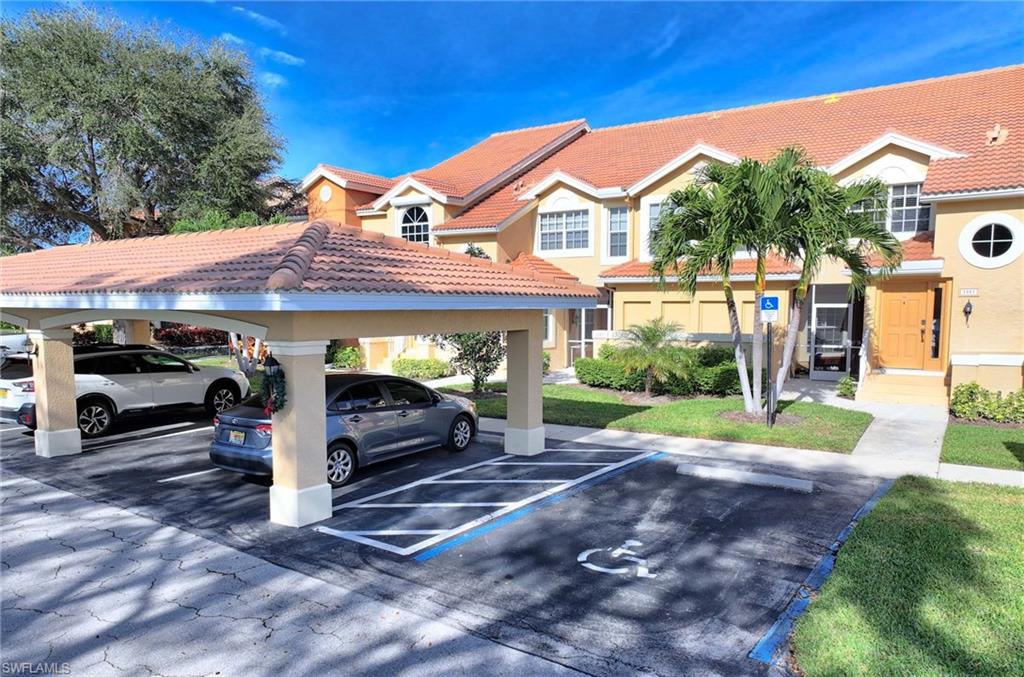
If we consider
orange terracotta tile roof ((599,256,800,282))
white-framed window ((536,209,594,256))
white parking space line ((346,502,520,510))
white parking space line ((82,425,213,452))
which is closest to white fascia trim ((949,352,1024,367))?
orange terracotta tile roof ((599,256,800,282))

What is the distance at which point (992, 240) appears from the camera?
14578 millimetres

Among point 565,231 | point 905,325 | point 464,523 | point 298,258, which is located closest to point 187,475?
point 298,258

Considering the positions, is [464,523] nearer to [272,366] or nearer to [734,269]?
[272,366]

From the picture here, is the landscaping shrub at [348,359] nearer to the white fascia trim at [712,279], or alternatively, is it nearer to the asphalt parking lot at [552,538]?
the white fascia trim at [712,279]

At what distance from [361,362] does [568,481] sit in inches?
629

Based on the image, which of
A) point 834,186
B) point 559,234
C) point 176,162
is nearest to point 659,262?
point 834,186

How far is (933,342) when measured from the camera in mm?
16297

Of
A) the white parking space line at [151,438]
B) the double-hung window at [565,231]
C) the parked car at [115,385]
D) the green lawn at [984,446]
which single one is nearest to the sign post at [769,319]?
the green lawn at [984,446]

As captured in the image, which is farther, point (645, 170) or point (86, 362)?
point (645, 170)

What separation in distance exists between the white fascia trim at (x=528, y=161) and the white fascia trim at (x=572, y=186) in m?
1.94

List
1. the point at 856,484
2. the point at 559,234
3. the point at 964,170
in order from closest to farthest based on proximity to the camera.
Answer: the point at 856,484 → the point at 964,170 → the point at 559,234

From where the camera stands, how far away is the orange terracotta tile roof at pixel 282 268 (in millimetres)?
7062

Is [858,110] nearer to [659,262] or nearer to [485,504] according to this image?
[659,262]

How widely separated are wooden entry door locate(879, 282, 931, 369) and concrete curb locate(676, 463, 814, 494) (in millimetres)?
9936
